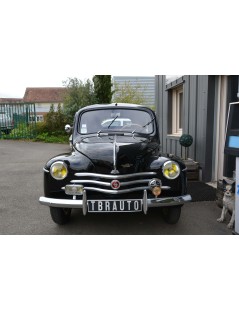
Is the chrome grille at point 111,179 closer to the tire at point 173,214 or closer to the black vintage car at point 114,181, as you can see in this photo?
the black vintage car at point 114,181

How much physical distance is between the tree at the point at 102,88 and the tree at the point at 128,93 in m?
5.29

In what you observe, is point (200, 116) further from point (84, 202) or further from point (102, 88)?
point (102, 88)

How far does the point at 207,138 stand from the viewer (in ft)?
16.9

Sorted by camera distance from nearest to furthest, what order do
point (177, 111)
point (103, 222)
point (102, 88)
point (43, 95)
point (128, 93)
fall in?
point (103, 222), point (177, 111), point (102, 88), point (128, 93), point (43, 95)

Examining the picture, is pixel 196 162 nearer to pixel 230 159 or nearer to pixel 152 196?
pixel 230 159

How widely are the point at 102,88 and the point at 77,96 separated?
1580mm

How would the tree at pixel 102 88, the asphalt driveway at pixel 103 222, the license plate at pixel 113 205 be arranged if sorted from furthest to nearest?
the tree at pixel 102 88 < the asphalt driveway at pixel 103 222 < the license plate at pixel 113 205

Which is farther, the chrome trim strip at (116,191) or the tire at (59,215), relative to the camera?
the tire at (59,215)

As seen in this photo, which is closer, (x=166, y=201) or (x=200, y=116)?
(x=166, y=201)

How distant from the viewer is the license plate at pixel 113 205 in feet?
9.04

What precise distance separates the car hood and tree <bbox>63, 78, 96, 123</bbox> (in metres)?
11.8

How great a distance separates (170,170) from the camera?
301 centimetres

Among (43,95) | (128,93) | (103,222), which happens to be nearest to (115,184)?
(103,222)

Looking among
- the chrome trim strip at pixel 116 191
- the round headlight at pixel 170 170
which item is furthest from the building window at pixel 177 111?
the chrome trim strip at pixel 116 191
